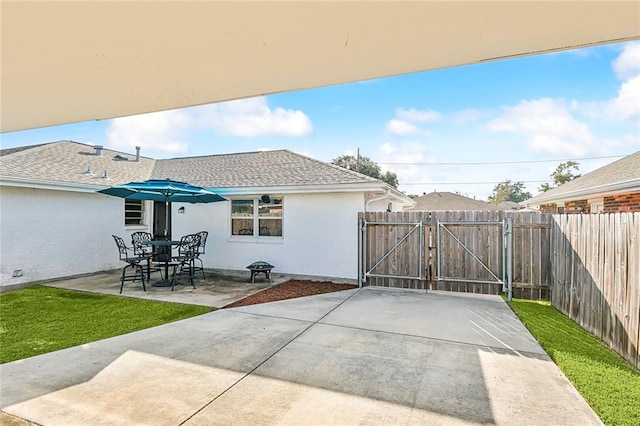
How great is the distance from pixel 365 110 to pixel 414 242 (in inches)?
492

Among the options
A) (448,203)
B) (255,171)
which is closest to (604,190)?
(255,171)

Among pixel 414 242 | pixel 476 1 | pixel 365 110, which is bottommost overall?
pixel 414 242

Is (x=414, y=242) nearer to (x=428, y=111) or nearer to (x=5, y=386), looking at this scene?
(x=5, y=386)

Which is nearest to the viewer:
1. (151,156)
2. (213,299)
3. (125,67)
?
(125,67)

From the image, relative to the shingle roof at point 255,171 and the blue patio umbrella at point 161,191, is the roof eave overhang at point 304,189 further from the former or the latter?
the blue patio umbrella at point 161,191

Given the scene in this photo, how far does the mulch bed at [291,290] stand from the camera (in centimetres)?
735

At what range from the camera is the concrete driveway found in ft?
10.0

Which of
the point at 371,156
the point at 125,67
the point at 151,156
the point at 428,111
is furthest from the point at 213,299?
the point at 371,156

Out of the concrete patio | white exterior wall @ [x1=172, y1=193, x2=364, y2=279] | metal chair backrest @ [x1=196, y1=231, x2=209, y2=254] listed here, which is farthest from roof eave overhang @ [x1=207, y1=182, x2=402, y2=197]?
the concrete patio

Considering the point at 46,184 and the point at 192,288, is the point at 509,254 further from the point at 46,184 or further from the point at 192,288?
the point at 46,184

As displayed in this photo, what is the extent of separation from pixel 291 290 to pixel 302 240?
6.43 ft

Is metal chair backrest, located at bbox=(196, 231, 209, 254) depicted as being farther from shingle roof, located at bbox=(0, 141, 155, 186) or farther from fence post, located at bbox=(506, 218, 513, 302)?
fence post, located at bbox=(506, 218, 513, 302)

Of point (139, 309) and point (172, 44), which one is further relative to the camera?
point (139, 309)

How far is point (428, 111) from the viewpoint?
24266mm
